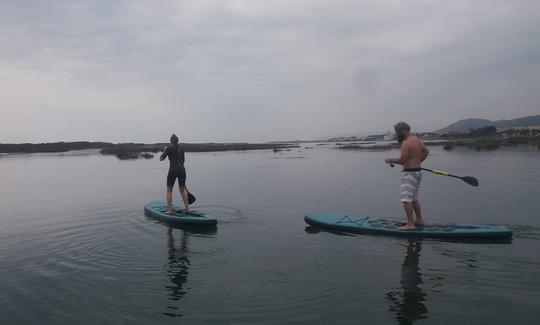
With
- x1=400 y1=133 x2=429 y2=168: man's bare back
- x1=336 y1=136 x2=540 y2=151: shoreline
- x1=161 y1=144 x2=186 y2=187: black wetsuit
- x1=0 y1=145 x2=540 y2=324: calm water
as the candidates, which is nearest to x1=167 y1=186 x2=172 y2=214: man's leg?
x1=161 y1=144 x2=186 y2=187: black wetsuit

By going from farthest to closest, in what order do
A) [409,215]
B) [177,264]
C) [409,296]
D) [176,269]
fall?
[409,215] < [177,264] < [176,269] < [409,296]

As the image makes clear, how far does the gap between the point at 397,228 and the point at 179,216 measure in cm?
647

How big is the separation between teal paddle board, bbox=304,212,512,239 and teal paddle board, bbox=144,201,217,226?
9.75 feet

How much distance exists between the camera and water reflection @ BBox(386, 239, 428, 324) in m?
6.03

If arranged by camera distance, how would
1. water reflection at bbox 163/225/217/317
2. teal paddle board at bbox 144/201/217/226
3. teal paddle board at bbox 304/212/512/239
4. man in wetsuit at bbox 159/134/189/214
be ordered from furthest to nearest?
1. man in wetsuit at bbox 159/134/189/214
2. teal paddle board at bbox 144/201/217/226
3. teal paddle board at bbox 304/212/512/239
4. water reflection at bbox 163/225/217/317

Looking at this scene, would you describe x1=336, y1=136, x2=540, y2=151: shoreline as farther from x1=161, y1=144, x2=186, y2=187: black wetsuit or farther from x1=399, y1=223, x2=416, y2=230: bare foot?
x1=161, y1=144, x2=186, y2=187: black wetsuit

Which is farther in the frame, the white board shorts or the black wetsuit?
the black wetsuit

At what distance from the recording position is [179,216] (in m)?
12.6

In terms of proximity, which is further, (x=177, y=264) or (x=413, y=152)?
(x=413, y=152)

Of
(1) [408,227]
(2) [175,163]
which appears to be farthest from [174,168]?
(1) [408,227]

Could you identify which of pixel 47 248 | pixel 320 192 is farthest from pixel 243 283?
pixel 320 192

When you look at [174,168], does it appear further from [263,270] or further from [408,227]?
[408,227]

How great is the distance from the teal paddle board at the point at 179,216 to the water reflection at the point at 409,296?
5873 millimetres

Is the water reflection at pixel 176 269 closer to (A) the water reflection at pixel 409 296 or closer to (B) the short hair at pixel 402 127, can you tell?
(A) the water reflection at pixel 409 296
